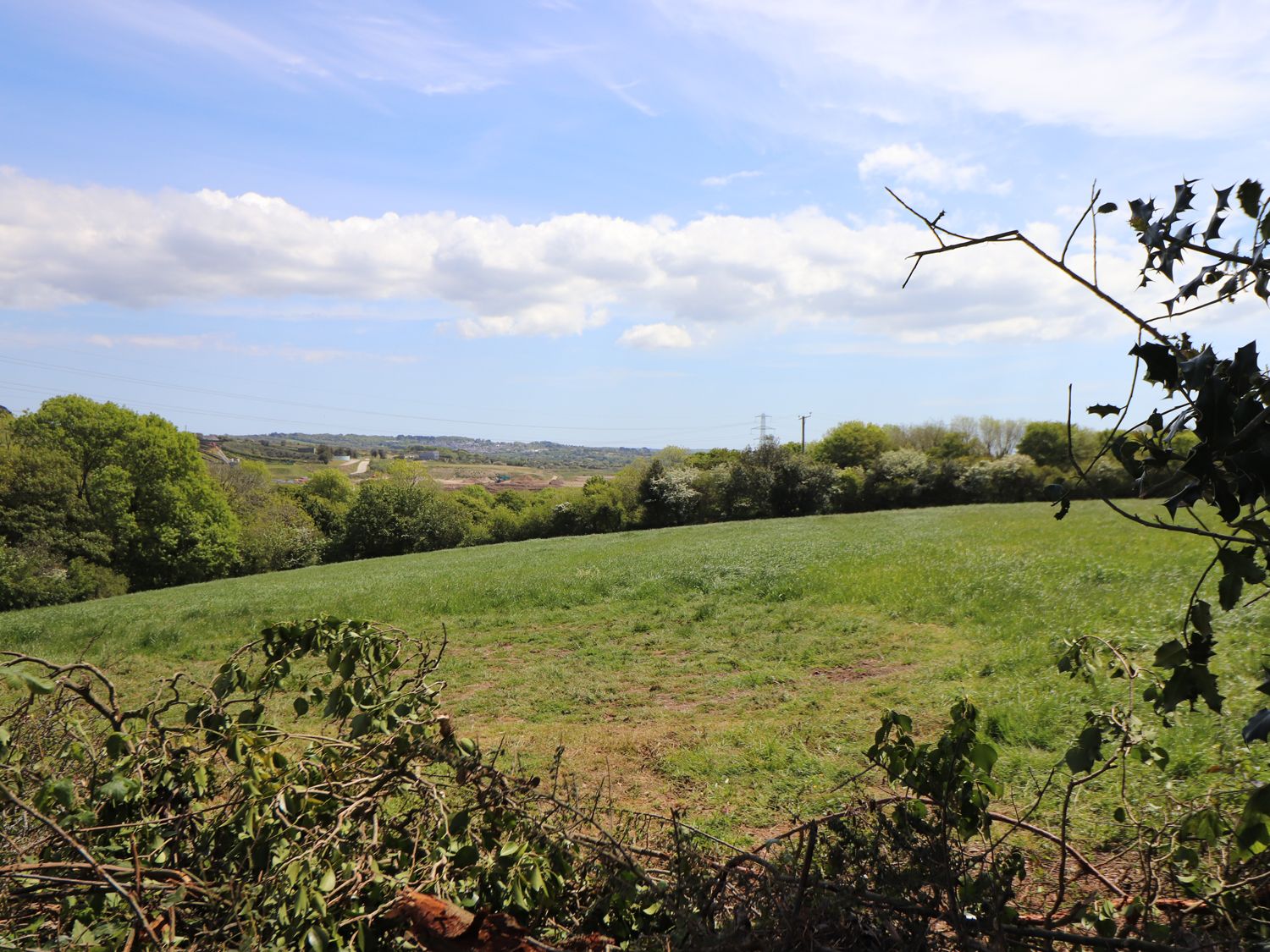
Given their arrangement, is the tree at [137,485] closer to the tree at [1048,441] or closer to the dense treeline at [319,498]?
the dense treeline at [319,498]

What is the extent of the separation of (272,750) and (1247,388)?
273cm

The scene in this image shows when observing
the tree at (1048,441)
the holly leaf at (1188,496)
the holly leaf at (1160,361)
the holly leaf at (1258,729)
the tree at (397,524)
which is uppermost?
the tree at (1048,441)

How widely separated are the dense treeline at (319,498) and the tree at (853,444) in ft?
0.52

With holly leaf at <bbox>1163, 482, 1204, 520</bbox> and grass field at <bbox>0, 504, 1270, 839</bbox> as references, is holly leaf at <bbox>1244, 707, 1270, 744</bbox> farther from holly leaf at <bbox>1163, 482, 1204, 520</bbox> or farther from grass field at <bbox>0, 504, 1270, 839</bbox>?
grass field at <bbox>0, 504, 1270, 839</bbox>

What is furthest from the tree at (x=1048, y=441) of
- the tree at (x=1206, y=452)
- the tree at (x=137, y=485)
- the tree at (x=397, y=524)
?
the tree at (x=137, y=485)

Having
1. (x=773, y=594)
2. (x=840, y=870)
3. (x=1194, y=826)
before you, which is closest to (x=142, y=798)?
(x=840, y=870)

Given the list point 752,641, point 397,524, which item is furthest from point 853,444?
point 752,641

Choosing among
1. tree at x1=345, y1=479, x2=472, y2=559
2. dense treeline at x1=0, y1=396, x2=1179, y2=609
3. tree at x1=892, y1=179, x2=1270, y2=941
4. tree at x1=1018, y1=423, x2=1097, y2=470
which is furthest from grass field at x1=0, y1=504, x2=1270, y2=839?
tree at x1=345, y1=479, x2=472, y2=559

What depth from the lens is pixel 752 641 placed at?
12336 mm

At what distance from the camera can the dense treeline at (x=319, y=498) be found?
39.8 m

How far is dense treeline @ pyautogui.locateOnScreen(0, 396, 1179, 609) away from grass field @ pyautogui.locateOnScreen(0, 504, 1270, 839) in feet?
62.4

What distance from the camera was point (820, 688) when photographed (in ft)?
31.1

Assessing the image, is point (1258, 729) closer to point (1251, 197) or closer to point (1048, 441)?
point (1251, 197)

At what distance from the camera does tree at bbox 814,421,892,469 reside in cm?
6203
